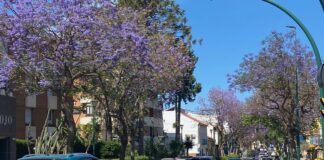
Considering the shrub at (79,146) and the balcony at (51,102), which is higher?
the balcony at (51,102)

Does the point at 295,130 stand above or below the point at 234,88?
below

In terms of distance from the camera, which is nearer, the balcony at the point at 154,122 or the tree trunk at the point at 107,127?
the tree trunk at the point at 107,127

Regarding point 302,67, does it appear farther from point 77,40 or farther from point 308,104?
point 77,40

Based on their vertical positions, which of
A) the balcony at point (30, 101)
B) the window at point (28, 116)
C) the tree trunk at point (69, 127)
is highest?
the balcony at point (30, 101)

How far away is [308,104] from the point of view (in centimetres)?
4266

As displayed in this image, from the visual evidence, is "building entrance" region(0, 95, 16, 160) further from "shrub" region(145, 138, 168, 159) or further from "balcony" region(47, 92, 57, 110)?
"shrub" region(145, 138, 168, 159)

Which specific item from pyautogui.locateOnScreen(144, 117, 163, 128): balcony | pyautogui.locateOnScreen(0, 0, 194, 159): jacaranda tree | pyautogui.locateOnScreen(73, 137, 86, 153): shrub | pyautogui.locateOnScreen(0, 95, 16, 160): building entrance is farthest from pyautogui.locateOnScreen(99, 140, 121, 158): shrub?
pyautogui.locateOnScreen(0, 0, 194, 159): jacaranda tree

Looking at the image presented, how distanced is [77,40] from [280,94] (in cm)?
2328

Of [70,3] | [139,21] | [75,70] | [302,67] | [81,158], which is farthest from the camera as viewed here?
[302,67]

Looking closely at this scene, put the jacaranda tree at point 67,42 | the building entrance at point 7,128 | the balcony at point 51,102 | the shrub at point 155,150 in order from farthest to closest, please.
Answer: the shrub at point 155,150 < the balcony at point 51,102 < the building entrance at point 7,128 < the jacaranda tree at point 67,42

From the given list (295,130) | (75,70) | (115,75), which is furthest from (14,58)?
(295,130)

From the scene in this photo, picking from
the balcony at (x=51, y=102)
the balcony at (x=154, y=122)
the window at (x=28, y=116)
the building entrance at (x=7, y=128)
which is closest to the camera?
the building entrance at (x=7, y=128)

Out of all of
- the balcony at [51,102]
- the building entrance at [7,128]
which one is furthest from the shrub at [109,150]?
the building entrance at [7,128]

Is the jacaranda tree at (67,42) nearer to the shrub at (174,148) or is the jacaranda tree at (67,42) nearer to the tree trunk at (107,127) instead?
the tree trunk at (107,127)
